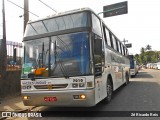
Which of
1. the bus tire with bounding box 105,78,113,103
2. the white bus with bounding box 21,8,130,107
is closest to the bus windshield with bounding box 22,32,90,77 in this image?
the white bus with bounding box 21,8,130,107

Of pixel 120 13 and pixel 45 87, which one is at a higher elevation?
pixel 120 13

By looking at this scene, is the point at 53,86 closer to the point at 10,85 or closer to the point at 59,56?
the point at 59,56

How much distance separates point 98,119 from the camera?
7.35 metres

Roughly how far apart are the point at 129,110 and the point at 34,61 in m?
3.58

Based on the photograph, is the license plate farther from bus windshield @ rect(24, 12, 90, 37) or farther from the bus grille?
bus windshield @ rect(24, 12, 90, 37)

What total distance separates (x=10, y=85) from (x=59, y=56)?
213 inches

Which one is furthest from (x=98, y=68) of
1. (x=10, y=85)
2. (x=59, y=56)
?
(x=10, y=85)

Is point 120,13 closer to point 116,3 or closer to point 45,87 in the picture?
point 116,3

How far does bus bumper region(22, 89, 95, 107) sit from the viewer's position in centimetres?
736

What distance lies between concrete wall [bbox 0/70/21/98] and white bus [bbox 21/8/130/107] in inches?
155

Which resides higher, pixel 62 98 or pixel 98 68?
pixel 98 68

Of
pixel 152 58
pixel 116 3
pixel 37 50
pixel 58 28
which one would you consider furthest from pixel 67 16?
pixel 152 58

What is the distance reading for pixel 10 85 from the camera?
1230 centimetres

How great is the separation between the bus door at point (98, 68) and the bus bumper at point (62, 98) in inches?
18.2
